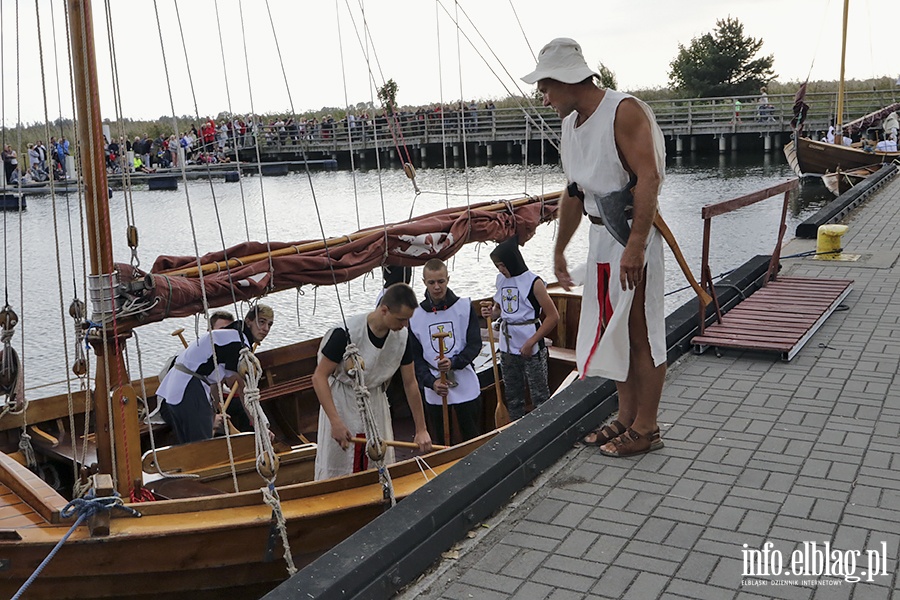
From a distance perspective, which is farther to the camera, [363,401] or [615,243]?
[363,401]

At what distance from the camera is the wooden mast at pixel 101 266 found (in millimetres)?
5289

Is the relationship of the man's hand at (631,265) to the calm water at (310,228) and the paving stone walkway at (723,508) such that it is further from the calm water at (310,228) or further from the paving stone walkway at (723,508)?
the calm water at (310,228)

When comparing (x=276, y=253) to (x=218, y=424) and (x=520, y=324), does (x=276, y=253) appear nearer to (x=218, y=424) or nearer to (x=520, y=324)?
(x=218, y=424)

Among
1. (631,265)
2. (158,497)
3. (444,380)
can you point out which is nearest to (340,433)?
(158,497)

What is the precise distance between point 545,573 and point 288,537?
2241 millimetres

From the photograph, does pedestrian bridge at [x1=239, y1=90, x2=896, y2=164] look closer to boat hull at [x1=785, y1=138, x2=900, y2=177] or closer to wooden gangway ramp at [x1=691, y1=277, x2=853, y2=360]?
boat hull at [x1=785, y1=138, x2=900, y2=177]

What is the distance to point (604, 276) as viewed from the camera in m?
4.36

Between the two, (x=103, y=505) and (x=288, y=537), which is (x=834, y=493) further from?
(x=103, y=505)

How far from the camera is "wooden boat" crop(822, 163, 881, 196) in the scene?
25.7 metres

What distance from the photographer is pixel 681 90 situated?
6325 cm

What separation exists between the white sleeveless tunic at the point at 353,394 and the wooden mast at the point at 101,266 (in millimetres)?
1073

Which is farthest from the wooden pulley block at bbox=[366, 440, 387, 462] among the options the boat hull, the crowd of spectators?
the crowd of spectators

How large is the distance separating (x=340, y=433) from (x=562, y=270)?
1.61 metres

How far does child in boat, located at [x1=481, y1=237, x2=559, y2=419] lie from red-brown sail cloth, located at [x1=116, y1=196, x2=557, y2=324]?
44 centimetres
